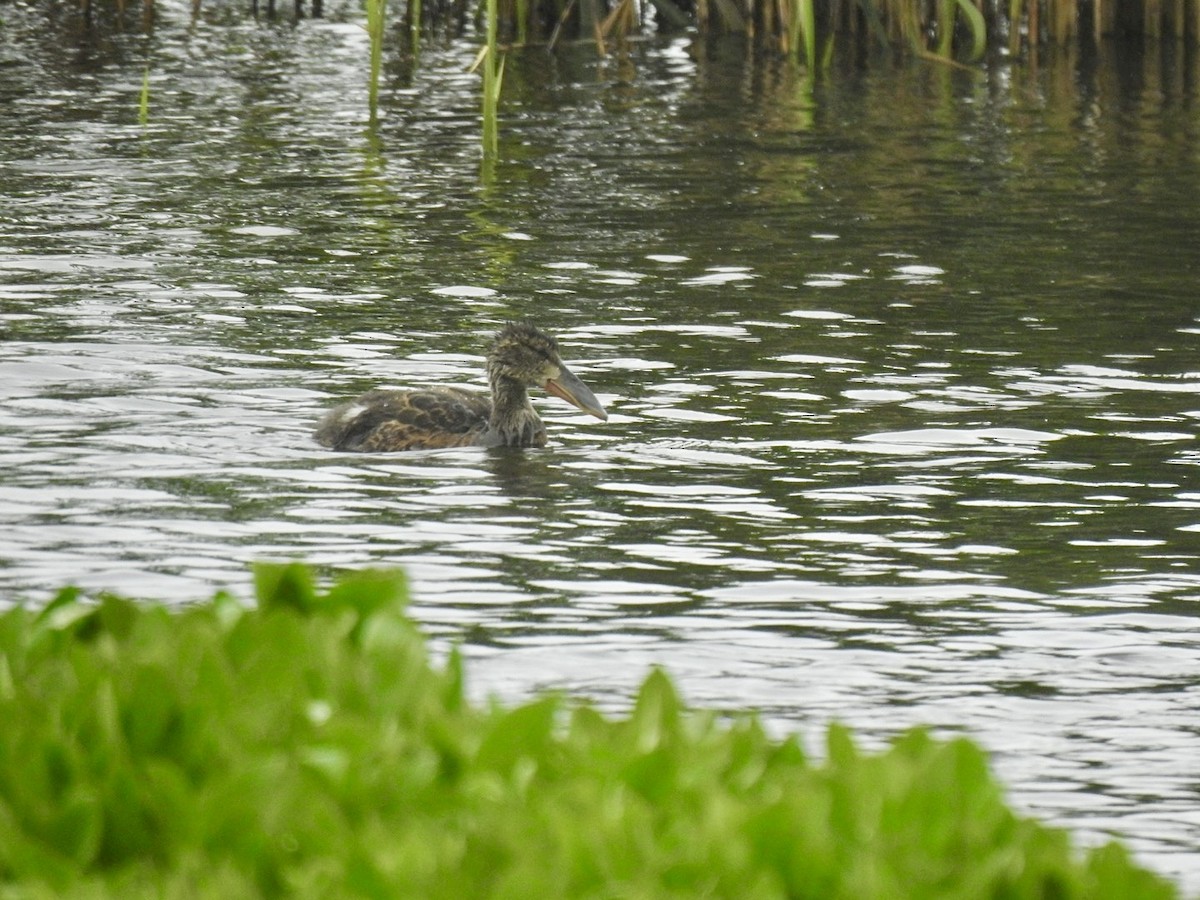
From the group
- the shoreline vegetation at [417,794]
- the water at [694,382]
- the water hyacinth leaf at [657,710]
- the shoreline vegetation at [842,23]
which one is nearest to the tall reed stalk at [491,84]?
the water at [694,382]

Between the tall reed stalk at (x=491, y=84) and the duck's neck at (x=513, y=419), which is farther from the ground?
the tall reed stalk at (x=491, y=84)

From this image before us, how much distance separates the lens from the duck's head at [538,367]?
1123 cm

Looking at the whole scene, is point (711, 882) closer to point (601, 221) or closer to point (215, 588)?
point (215, 588)

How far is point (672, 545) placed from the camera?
9.02m

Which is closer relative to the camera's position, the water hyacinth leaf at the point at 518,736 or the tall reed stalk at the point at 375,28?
the water hyacinth leaf at the point at 518,736

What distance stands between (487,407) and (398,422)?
951 mm

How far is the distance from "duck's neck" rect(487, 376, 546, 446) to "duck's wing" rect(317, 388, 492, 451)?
7.2 inches

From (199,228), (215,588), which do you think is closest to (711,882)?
(215,588)

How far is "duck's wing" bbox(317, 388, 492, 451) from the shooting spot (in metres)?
10.6

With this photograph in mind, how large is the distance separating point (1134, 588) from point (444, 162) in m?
12.4

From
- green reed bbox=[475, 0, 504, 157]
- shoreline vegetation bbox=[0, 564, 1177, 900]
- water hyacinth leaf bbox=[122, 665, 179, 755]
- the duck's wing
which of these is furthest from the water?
water hyacinth leaf bbox=[122, 665, 179, 755]

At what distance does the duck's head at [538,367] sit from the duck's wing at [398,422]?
34 cm

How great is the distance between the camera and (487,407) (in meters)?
11.5

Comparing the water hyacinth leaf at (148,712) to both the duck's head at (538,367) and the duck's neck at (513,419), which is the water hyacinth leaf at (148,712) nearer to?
the duck's head at (538,367)
